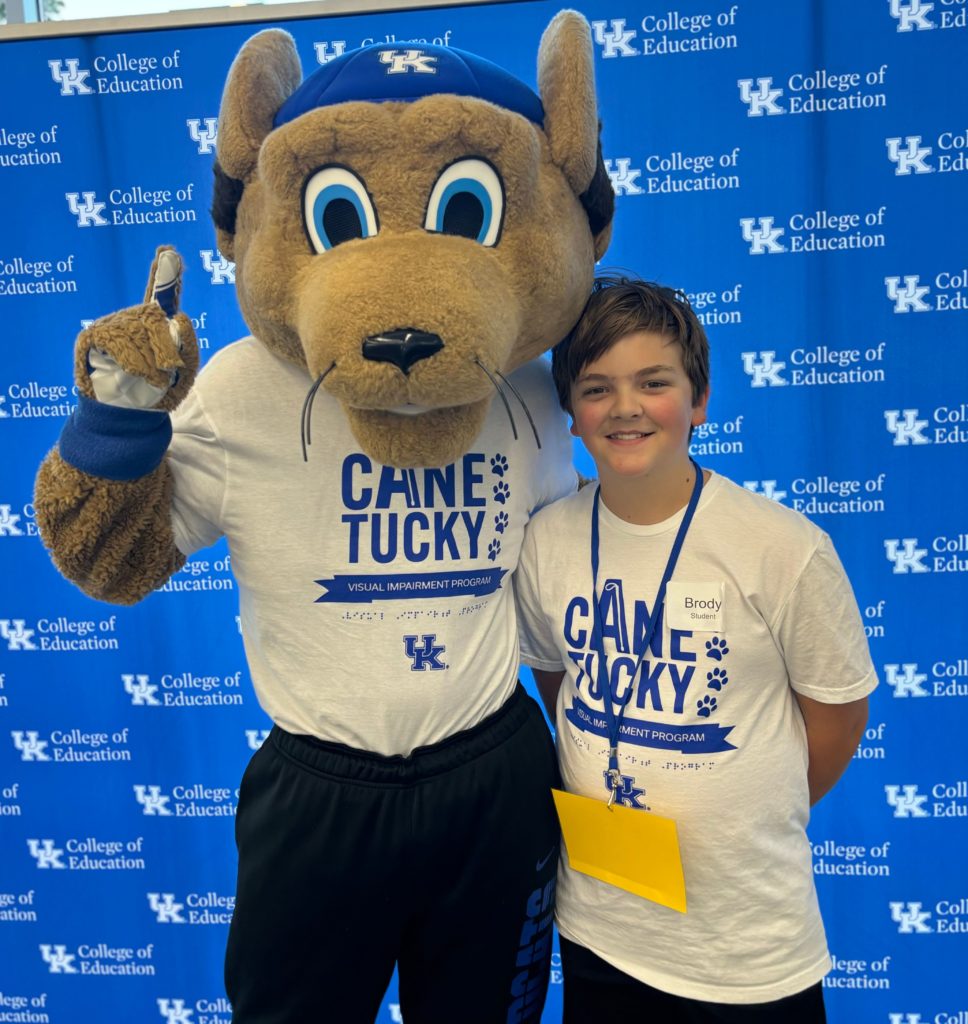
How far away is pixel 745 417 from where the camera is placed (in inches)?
71.5

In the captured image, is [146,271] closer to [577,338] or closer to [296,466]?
[296,466]

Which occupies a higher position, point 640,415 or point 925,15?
point 925,15

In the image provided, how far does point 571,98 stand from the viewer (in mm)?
1062

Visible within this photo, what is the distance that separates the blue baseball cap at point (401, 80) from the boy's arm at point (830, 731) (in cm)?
93

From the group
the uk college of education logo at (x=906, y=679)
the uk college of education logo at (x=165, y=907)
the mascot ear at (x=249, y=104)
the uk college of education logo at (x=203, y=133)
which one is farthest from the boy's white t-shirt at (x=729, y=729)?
the uk college of education logo at (x=165, y=907)

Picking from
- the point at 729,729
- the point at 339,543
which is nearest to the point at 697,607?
the point at 729,729

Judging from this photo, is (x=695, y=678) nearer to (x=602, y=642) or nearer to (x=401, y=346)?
(x=602, y=642)

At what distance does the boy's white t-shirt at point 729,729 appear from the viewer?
3.60ft

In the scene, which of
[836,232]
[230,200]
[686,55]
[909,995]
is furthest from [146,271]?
[909,995]

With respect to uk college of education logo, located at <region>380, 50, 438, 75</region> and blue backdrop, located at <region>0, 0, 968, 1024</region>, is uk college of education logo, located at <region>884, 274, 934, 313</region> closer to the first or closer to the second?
blue backdrop, located at <region>0, 0, 968, 1024</region>

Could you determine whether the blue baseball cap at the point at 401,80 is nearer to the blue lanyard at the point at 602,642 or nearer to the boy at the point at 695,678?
the boy at the point at 695,678

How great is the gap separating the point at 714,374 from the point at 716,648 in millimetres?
881

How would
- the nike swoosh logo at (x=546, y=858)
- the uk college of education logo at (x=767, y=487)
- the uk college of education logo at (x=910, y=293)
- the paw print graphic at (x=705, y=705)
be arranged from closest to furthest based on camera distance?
the paw print graphic at (x=705, y=705) → the nike swoosh logo at (x=546, y=858) → the uk college of education logo at (x=910, y=293) → the uk college of education logo at (x=767, y=487)

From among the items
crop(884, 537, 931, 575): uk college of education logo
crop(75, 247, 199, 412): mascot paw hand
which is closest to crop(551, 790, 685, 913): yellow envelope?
crop(75, 247, 199, 412): mascot paw hand
